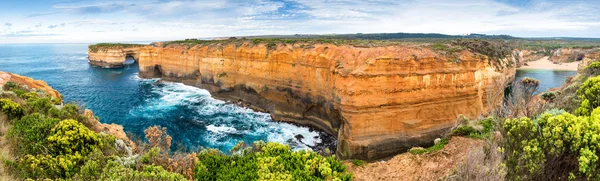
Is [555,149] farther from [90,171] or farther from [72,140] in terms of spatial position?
[72,140]

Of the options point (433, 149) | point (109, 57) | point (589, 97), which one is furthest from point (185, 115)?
point (109, 57)

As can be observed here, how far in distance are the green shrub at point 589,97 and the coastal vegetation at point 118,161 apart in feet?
26.8

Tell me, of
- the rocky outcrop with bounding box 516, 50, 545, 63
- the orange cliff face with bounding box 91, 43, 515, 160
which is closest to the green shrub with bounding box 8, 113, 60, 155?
the orange cliff face with bounding box 91, 43, 515, 160

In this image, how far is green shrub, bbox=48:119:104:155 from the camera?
9.86m

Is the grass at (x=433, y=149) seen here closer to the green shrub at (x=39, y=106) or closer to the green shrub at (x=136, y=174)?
the green shrub at (x=136, y=174)

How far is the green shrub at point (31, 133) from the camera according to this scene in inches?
391

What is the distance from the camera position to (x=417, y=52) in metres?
21.6

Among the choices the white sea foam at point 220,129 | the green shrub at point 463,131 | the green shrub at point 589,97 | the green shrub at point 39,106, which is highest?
the green shrub at point 589,97

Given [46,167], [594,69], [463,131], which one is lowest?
[463,131]

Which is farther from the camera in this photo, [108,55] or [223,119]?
[108,55]

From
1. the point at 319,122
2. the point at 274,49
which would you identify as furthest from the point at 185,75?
the point at 319,122

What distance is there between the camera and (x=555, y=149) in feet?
22.7

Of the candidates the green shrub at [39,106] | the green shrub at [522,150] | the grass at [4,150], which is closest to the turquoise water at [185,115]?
the green shrub at [39,106]

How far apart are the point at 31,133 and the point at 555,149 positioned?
1569cm
